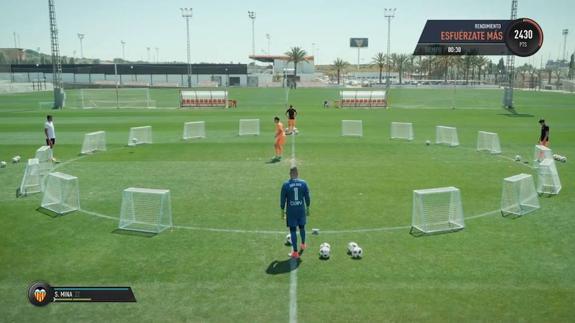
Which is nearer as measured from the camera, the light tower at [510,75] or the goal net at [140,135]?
the goal net at [140,135]

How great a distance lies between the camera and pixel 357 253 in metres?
10.1

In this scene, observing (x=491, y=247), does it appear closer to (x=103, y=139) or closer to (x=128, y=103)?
(x=103, y=139)

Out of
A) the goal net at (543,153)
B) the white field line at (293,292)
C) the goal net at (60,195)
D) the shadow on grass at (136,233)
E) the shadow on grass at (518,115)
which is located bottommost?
the white field line at (293,292)

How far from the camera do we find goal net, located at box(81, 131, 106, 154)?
937 inches

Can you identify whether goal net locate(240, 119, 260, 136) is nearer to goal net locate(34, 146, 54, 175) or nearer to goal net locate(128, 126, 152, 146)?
goal net locate(128, 126, 152, 146)

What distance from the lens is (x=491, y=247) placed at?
10750mm

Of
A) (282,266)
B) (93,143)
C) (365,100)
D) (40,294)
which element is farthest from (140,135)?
(365,100)

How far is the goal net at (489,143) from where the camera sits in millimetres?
23281

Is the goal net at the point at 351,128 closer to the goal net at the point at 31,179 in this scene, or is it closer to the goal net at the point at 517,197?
the goal net at the point at 517,197

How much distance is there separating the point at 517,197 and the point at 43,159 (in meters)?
17.0

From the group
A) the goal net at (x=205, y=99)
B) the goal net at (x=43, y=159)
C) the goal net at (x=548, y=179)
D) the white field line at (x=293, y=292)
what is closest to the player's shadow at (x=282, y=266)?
the white field line at (x=293, y=292)

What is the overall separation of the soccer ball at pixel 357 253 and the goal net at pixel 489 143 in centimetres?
1611

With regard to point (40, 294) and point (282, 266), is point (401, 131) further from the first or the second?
point (40, 294)

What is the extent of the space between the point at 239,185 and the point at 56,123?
1074 inches
